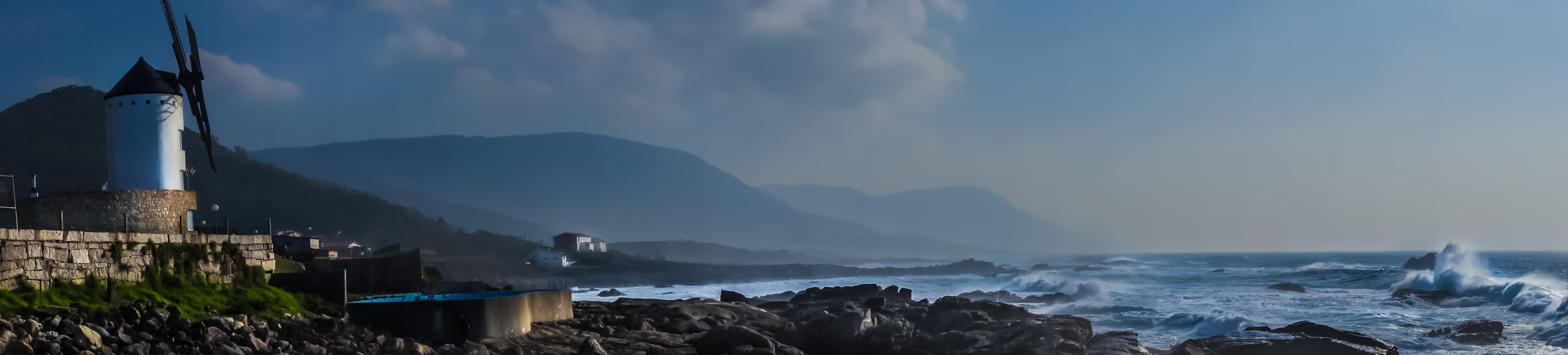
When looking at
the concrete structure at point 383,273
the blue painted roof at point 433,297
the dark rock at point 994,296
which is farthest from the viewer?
the dark rock at point 994,296

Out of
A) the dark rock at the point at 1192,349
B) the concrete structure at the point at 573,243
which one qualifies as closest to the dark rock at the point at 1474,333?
the dark rock at the point at 1192,349

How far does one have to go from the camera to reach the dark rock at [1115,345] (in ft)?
65.0

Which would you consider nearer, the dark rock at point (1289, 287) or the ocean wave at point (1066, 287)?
the dark rock at point (1289, 287)

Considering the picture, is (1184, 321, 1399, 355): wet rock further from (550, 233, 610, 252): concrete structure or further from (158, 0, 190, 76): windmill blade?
(550, 233, 610, 252): concrete structure

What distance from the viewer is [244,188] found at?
8688 cm

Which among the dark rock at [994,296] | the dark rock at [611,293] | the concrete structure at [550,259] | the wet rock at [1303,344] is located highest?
the concrete structure at [550,259]

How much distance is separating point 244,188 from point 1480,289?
89.0 meters

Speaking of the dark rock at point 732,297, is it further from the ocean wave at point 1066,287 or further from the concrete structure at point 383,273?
the ocean wave at point 1066,287

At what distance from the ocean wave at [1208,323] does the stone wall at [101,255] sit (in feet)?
80.3

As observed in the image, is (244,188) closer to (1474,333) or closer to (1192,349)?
(1192,349)

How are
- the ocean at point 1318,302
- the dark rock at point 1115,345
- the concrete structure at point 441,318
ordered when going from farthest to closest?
1. the ocean at point 1318,302
2. the concrete structure at point 441,318
3. the dark rock at point 1115,345

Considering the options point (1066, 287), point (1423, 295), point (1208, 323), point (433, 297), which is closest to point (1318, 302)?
point (1423, 295)

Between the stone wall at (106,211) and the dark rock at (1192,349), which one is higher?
the stone wall at (106,211)

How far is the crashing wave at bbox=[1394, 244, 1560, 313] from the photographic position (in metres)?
30.4
